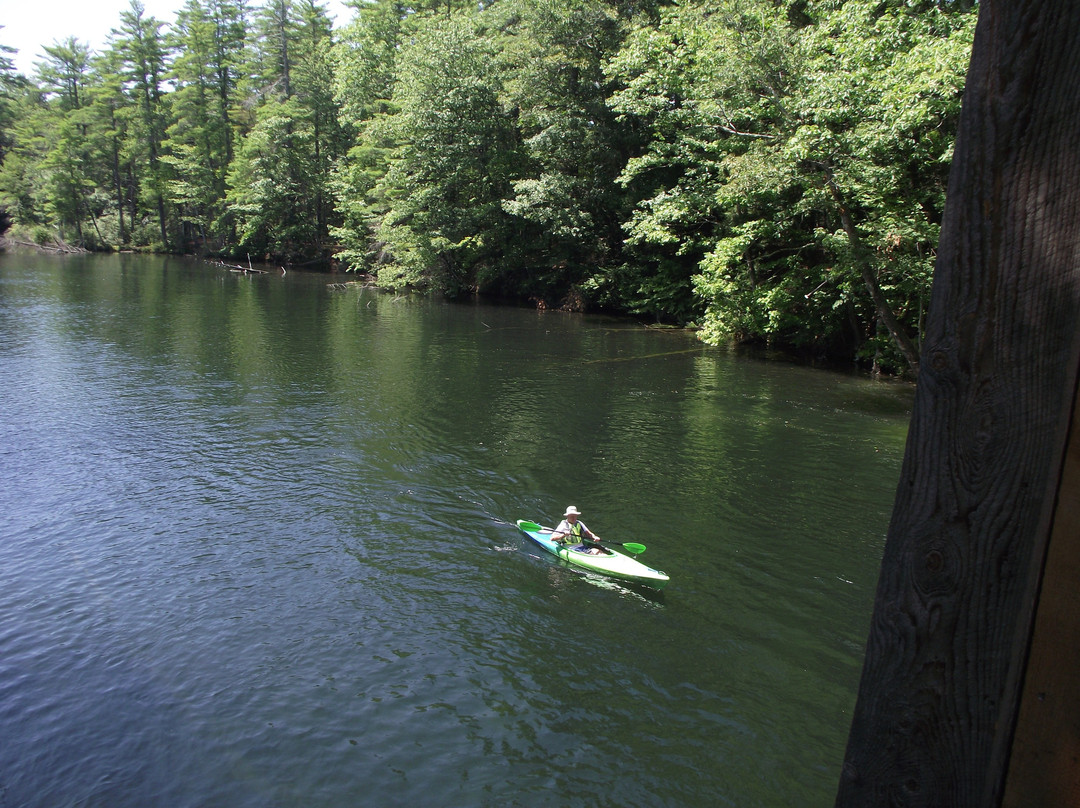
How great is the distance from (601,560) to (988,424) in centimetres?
921

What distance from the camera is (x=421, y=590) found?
32.9ft

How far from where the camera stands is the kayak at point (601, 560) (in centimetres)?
1013

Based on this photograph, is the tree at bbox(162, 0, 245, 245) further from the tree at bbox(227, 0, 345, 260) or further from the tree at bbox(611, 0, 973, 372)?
the tree at bbox(611, 0, 973, 372)

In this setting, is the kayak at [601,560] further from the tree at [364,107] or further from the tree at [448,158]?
the tree at [364,107]

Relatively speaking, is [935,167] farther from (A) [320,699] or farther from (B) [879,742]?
(B) [879,742]

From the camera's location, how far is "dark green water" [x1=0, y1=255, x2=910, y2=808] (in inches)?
275

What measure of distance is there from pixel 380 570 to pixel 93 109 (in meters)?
72.8

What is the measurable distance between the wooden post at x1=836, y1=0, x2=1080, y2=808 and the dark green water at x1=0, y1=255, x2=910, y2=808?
5.60 meters

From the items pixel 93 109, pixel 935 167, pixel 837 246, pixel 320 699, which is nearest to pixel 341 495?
pixel 320 699

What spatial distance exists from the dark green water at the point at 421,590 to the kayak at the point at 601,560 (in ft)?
0.76

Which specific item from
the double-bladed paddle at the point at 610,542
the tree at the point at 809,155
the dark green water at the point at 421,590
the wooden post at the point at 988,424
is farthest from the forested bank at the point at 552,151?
the wooden post at the point at 988,424

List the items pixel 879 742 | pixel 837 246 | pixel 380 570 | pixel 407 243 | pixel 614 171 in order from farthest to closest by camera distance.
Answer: pixel 407 243 → pixel 614 171 → pixel 837 246 → pixel 380 570 → pixel 879 742

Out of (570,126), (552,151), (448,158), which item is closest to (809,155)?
(570,126)

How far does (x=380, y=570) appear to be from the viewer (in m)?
10.5
